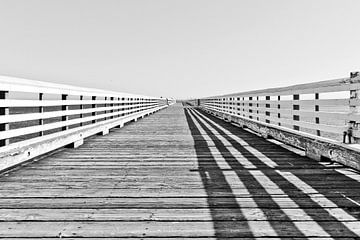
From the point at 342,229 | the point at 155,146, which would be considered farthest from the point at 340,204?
the point at 155,146

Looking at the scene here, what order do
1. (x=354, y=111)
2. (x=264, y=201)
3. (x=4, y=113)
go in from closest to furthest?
(x=264, y=201)
(x=4, y=113)
(x=354, y=111)

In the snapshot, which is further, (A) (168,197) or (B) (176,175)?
(B) (176,175)

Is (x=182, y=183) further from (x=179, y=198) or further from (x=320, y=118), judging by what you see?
(x=320, y=118)

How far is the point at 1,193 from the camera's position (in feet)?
10.3

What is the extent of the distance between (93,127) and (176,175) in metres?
4.07

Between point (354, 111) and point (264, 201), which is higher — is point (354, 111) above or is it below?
above

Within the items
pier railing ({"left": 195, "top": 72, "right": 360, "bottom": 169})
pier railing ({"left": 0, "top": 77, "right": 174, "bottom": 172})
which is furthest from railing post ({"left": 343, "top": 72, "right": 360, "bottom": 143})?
pier railing ({"left": 0, "top": 77, "right": 174, "bottom": 172})

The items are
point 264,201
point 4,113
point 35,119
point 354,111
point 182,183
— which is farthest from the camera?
point 35,119

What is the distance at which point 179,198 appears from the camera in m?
2.98

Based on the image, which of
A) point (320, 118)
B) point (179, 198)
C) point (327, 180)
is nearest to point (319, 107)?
point (320, 118)

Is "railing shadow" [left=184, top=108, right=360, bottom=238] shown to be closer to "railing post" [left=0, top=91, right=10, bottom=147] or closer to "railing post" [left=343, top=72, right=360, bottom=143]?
"railing post" [left=343, top=72, right=360, bottom=143]

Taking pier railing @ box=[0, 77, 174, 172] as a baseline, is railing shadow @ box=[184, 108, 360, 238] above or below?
below

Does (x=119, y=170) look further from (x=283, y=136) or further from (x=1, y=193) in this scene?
(x=283, y=136)

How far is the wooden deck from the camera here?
2.28 metres
